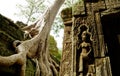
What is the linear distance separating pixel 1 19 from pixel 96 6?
11.5ft

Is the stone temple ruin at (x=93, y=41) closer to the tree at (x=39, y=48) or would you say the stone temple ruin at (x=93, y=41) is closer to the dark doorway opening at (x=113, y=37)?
the dark doorway opening at (x=113, y=37)

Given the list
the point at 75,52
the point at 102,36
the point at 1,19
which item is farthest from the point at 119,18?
the point at 1,19

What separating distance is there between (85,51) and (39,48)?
10.3 ft

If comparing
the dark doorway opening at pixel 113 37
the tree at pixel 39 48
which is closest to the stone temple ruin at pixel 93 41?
the dark doorway opening at pixel 113 37

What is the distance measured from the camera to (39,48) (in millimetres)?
5652

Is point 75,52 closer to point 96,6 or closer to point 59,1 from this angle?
point 96,6

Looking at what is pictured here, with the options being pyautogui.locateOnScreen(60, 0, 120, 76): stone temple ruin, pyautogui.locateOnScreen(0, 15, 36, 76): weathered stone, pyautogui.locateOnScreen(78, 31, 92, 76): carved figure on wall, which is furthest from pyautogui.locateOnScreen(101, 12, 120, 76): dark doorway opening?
pyautogui.locateOnScreen(0, 15, 36, 76): weathered stone

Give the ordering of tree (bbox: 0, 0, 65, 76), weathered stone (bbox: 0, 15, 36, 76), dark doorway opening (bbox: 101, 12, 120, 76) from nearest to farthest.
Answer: dark doorway opening (bbox: 101, 12, 120, 76), tree (bbox: 0, 0, 65, 76), weathered stone (bbox: 0, 15, 36, 76)

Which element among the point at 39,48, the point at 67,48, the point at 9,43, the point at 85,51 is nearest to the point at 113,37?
the point at 85,51

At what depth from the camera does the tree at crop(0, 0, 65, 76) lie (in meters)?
4.41

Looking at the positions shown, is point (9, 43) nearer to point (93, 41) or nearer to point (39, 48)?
point (39, 48)

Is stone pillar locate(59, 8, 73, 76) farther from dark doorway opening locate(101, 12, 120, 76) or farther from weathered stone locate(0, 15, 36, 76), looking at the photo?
weathered stone locate(0, 15, 36, 76)

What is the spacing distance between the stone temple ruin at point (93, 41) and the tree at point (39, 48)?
5.45ft

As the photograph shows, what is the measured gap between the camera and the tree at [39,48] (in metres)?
4.41
